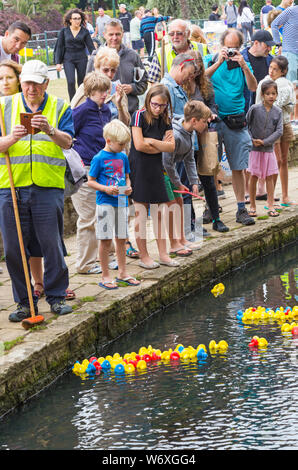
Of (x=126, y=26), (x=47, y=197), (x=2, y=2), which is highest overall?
(x=2, y=2)

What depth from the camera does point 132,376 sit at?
573 cm

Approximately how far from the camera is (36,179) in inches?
235

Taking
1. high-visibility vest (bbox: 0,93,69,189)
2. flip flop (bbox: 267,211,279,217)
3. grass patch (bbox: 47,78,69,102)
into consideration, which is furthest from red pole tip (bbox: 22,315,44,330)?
grass patch (bbox: 47,78,69,102)

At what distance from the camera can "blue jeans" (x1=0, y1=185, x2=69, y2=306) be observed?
6016 mm

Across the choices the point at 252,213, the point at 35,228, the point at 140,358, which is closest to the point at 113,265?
the point at 35,228

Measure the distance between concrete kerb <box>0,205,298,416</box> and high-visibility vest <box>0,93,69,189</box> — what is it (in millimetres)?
1056

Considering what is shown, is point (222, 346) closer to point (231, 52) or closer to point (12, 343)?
point (12, 343)

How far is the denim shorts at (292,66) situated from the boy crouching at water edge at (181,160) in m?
6.18

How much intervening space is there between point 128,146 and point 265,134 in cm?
209

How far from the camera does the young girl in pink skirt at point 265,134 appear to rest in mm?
9336

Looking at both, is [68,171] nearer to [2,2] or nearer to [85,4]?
[2,2]

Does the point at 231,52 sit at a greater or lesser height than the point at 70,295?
greater
